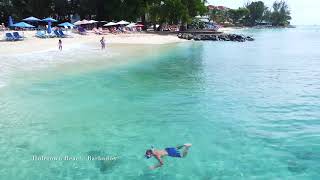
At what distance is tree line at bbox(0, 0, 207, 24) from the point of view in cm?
6719

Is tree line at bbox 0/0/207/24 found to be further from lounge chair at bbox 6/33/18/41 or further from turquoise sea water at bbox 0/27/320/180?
turquoise sea water at bbox 0/27/320/180

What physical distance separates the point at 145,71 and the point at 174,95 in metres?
9.18

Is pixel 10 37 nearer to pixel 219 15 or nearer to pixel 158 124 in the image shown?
pixel 158 124

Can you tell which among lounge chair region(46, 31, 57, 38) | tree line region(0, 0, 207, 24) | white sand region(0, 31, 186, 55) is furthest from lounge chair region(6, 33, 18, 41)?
tree line region(0, 0, 207, 24)

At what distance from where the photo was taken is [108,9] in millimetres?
70438

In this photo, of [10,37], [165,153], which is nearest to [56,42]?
[10,37]

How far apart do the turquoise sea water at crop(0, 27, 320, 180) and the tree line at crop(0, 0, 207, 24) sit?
4331 centimetres

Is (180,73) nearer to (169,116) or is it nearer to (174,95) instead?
(174,95)

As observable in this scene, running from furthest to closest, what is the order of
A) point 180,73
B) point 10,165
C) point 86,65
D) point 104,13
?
point 104,13 → point 86,65 → point 180,73 → point 10,165

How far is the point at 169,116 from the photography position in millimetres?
15672

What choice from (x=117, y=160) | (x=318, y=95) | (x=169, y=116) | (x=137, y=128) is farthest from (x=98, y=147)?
(x=318, y=95)

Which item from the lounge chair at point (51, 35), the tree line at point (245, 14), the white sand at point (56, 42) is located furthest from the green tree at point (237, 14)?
the lounge chair at point (51, 35)

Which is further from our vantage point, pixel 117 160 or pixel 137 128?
pixel 137 128

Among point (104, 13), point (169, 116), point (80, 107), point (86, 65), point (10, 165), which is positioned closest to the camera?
point (10, 165)
